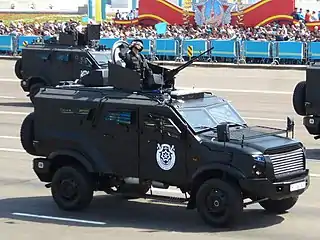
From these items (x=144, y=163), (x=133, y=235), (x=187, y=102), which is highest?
(x=187, y=102)

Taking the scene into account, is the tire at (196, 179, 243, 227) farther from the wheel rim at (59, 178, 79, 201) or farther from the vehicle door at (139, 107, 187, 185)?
the wheel rim at (59, 178, 79, 201)

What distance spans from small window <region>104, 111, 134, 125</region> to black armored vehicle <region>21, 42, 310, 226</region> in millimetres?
14

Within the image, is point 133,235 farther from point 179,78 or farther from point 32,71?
point 179,78

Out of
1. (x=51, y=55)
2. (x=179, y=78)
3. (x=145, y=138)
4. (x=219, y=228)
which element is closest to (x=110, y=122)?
(x=145, y=138)

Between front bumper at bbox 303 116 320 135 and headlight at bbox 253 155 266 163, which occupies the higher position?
headlight at bbox 253 155 266 163

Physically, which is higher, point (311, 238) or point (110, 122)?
point (110, 122)

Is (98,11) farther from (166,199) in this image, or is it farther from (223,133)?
(223,133)

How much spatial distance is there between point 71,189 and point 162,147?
1673mm

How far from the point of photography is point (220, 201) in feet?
39.0

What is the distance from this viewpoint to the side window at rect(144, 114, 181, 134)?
12359 millimetres

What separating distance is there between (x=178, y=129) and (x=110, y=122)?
1.12 metres

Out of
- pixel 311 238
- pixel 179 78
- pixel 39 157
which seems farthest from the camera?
pixel 179 78

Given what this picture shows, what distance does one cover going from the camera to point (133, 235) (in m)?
12.0

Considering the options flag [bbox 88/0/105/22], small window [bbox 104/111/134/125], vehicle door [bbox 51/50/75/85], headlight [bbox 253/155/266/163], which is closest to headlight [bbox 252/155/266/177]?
headlight [bbox 253/155/266/163]
